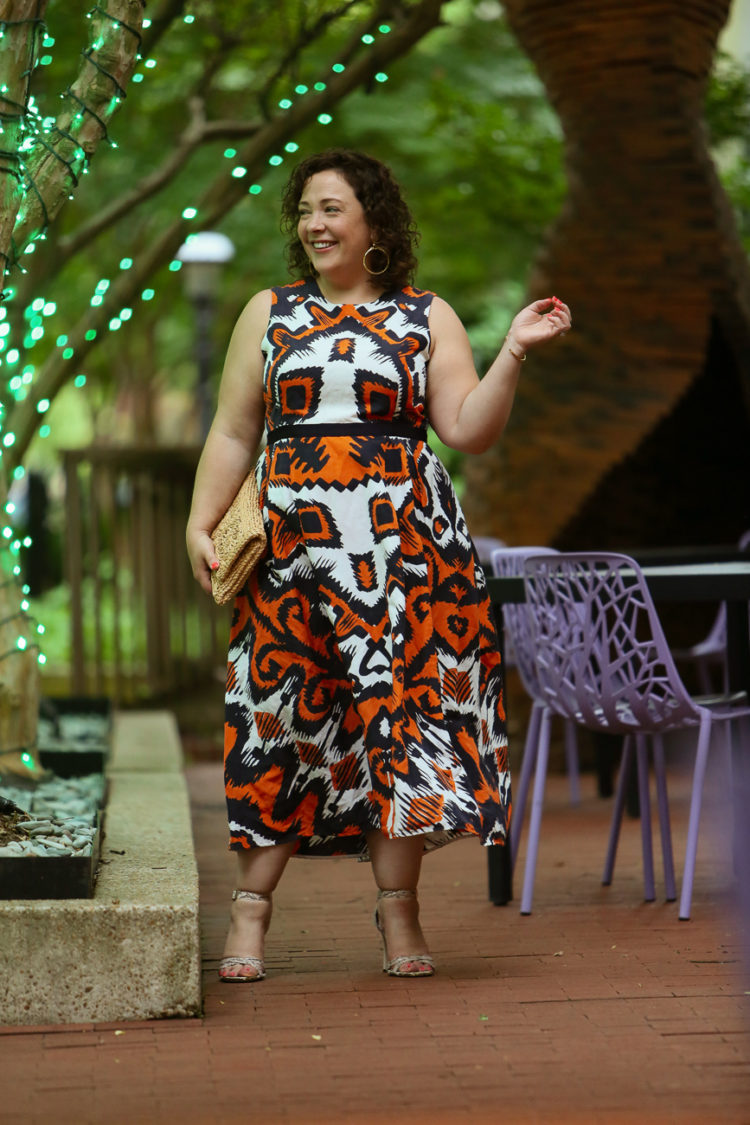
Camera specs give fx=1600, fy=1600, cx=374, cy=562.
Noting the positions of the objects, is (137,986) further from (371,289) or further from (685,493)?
(685,493)

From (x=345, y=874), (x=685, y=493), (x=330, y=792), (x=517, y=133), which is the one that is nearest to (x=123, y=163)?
(x=517, y=133)

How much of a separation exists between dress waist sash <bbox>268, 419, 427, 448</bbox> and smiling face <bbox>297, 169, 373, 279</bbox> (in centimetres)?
42

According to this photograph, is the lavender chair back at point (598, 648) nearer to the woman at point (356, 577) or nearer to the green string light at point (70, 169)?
the woman at point (356, 577)

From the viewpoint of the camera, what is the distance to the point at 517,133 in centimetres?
1159

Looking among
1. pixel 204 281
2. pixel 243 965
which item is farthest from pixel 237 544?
pixel 204 281

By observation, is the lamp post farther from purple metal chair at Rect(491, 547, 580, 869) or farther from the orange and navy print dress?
the orange and navy print dress

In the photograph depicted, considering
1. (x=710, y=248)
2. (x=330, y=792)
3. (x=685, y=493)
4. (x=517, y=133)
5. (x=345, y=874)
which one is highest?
(x=517, y=133)

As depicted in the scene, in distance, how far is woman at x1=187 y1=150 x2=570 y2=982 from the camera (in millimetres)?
3971

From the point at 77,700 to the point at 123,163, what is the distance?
696cm

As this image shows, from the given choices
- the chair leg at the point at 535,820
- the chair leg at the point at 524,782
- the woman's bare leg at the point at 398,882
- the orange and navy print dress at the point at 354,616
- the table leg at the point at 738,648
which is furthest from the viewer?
the chair leg at the point at 524,782

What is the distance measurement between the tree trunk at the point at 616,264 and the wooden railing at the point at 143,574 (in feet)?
9.51

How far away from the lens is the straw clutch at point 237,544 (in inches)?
157

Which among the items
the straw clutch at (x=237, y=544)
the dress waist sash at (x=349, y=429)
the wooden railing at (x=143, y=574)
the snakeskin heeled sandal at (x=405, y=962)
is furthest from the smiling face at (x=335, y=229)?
the wooden railing at (x=143, y=574)

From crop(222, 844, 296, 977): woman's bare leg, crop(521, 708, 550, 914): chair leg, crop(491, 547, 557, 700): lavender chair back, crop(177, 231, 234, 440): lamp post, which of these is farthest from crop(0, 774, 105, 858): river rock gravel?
crop(177, 231, 234, 440): lamp post
